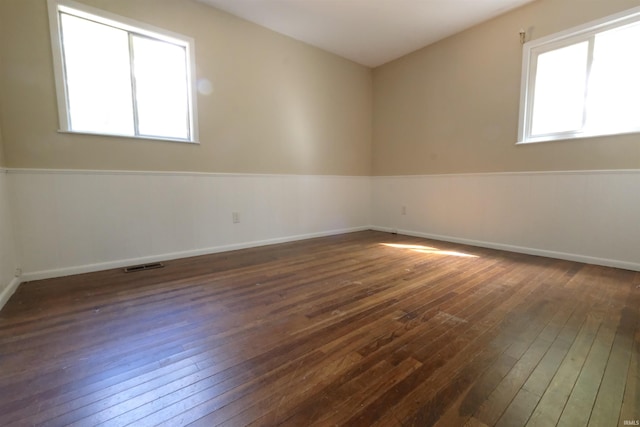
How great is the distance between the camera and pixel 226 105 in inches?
126

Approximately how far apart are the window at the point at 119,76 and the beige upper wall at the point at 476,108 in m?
3.01

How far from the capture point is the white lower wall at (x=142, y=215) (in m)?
2.30

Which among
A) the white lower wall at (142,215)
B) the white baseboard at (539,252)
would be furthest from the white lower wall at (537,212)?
the white lower wall at (142,215)

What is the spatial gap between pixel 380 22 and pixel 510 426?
3854 mm

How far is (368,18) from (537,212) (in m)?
2.94

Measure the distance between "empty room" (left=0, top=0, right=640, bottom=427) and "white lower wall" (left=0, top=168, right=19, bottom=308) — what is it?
3 cm

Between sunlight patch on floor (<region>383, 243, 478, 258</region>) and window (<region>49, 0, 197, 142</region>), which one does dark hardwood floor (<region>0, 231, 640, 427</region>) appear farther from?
window (<region>49, 0, 197, 142</region>)

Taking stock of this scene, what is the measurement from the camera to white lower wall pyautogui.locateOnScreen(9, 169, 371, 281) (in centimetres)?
230

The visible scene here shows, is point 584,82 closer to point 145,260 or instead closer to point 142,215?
point 142,215

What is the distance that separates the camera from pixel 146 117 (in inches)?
110

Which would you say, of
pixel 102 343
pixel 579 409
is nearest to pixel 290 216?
pixel 102 343

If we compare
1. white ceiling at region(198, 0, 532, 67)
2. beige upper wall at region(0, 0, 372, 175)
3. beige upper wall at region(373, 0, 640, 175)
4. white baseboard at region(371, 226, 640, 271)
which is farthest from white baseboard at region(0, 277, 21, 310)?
beige upper wall at region(373, 0, 640, 175)

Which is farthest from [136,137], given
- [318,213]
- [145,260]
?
[318,213]

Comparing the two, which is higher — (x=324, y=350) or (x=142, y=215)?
(x=142, y=215)
